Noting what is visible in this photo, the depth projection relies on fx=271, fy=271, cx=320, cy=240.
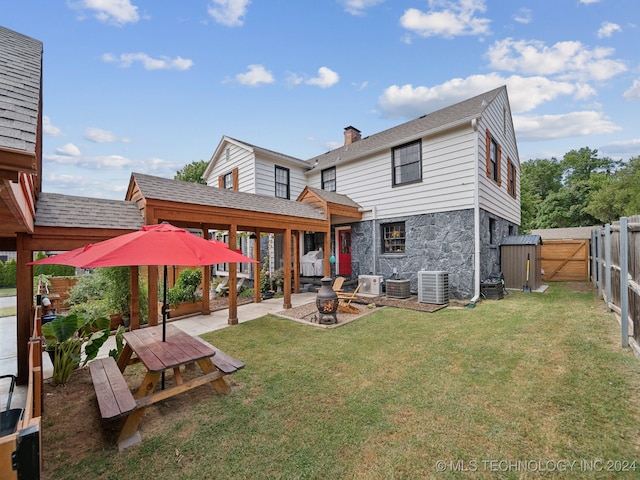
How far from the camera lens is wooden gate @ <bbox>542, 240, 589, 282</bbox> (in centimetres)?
1228

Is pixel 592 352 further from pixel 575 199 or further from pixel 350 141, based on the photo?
pixel 575 199

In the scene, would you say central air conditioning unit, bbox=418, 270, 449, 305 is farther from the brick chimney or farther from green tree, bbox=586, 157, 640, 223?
green tree, bbox=586, 157, 640, 223

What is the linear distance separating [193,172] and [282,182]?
18548 mm

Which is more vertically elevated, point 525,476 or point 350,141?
point 350,141

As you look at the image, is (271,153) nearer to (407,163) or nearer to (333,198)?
(333,198)

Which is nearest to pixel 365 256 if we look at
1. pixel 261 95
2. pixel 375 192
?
pixel 375 192

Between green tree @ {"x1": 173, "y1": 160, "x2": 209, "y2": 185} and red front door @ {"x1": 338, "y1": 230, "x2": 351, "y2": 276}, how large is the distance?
2065 cm

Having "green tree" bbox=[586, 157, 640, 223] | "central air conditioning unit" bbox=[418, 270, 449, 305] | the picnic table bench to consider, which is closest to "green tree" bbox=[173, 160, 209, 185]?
"central air conditioning unit" bbox=[418, 270, 449, 305]

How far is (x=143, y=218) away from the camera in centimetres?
589

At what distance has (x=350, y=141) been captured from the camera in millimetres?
15781

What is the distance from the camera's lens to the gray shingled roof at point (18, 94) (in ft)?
5.04

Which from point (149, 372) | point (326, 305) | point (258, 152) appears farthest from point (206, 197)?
point (258, 152)

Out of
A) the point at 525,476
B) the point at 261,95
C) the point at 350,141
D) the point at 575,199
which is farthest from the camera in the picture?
the point at 575,199

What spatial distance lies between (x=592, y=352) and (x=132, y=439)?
6.37m
